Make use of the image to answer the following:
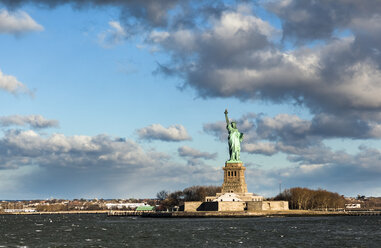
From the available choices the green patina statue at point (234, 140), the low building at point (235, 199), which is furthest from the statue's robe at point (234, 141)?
the low building at point (235, 199)

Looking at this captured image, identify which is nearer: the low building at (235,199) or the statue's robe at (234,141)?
the low building at (235,199)

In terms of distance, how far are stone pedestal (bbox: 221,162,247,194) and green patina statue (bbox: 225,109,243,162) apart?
5.03ft

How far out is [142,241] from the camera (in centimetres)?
6106

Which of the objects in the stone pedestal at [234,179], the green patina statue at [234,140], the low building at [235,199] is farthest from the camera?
the green patina statue at [234,140]

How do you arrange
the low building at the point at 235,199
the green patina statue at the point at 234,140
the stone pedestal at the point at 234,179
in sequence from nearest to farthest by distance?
the low building at the point at 235,199
the stone pedestal at the point at 234,179
the green patina statue at the point at 234,140

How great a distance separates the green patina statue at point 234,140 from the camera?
4673 inches

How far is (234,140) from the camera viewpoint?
119250 mm

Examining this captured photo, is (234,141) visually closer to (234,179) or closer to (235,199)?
(234,179)

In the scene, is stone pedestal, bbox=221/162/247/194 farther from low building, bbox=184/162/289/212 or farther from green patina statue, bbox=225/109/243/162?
green patina statue, bbox=225/109/243/162

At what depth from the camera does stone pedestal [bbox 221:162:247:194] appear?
11700cm

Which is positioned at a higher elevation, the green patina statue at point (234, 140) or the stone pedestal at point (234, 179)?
the green patina statue at point (234, 140)

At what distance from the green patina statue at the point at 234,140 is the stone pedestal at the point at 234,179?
1.53m

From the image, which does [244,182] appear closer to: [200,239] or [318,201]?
[318,201]

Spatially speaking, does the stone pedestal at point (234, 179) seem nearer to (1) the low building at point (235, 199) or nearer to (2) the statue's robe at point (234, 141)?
(1) the low building at point (235, 199)
